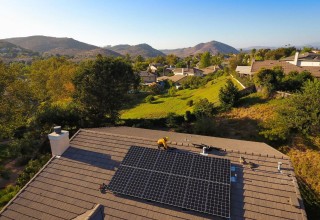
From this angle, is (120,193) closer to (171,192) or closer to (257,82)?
(171,192)

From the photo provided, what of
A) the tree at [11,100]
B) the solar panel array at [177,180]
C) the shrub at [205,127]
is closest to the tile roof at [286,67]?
the shrub at [205,127]

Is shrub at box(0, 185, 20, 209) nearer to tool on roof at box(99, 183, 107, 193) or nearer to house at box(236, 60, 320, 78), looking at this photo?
tool on roof at box(99, 183, 107, 193)

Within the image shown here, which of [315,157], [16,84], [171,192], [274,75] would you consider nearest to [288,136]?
[315,157]

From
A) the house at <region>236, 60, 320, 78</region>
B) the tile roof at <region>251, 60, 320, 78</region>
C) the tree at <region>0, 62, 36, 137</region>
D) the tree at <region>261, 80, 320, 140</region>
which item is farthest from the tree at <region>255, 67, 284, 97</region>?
the tree at <region>0, 62, 36, 137</region>

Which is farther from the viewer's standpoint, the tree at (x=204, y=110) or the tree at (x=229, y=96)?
the tree at (x=229, y=96)

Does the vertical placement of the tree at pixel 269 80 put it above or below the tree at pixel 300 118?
above

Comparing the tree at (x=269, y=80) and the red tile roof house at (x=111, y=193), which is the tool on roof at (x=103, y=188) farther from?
the tree at (x=269, y=80)
